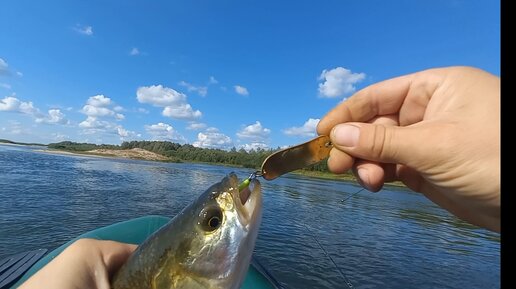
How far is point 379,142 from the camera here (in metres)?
2.29

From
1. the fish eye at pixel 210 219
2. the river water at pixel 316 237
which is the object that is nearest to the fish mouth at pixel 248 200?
the fish eye at pixel 210 219

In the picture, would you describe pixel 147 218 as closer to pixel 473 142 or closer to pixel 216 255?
pixel 216 255

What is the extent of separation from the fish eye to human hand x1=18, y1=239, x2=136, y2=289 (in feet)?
2.63

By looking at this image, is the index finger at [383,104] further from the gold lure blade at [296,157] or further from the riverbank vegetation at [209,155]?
the riverbank vegetation at [209,155]

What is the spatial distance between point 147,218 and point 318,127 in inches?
159

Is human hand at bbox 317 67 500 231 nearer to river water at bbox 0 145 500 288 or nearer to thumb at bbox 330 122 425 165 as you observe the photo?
thumb at bbox 330 122 425 165

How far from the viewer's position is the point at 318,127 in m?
2.83

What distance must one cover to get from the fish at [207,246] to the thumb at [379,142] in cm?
72

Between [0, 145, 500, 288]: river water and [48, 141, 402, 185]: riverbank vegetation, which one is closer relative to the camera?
[0, 145, 500, 288]: river water

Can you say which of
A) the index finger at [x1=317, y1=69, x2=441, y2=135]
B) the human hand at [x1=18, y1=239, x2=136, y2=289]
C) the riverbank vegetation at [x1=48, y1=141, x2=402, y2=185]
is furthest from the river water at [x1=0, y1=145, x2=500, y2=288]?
the riverbank vegetation at [x1=48, y1=141, x2=402, y2=185]

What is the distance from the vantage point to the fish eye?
2229 mm

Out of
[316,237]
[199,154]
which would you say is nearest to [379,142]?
[316,237]

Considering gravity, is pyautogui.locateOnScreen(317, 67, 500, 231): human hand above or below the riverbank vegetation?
below

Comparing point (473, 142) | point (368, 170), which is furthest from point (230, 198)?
point (473, 142)
